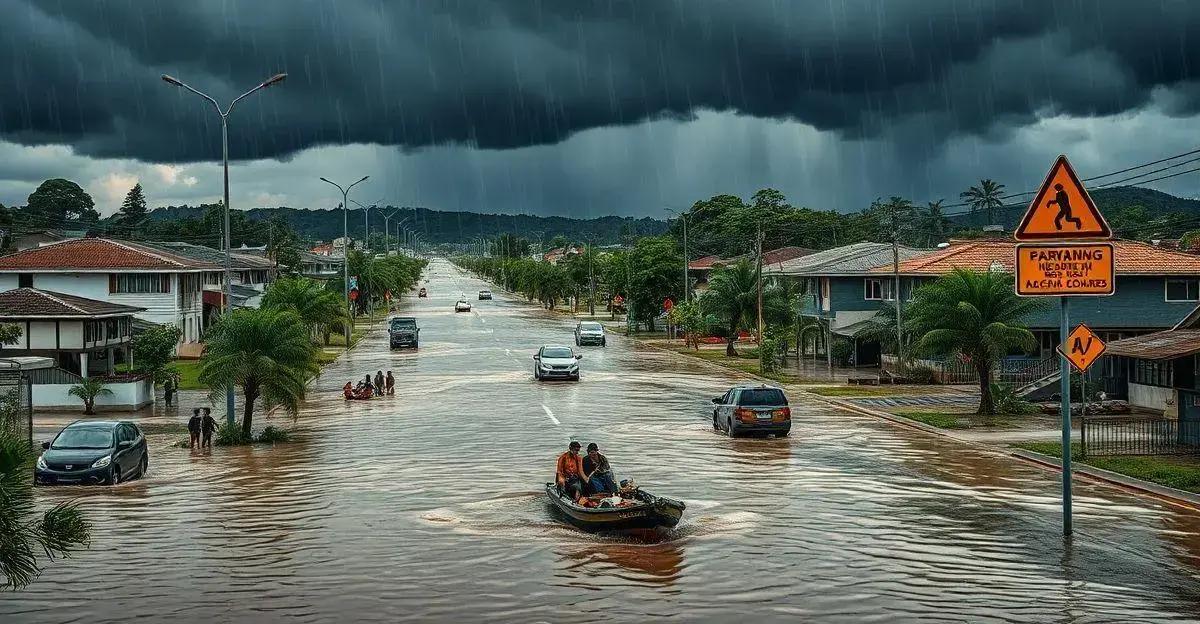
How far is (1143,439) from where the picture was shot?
104 feet

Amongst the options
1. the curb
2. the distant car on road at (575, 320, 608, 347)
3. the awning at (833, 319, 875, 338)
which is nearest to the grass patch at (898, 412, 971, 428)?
the curb

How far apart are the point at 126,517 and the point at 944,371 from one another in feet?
127

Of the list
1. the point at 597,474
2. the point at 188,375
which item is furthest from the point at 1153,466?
the point at 188,375

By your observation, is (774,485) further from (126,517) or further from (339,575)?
(126,517)

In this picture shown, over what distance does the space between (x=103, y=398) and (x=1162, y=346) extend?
34.0 metres

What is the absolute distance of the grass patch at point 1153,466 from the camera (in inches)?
964

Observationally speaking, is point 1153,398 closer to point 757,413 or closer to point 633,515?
point 757,413

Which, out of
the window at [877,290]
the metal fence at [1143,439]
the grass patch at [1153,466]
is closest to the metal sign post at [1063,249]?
the grass patch at [1153,466]

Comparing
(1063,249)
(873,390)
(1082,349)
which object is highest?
(1063,249)

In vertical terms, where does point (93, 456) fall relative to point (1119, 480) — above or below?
above

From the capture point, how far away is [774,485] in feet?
80.4

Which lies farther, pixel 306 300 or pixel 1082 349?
pixel 306 300

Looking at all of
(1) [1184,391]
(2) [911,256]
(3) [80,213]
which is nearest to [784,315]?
(2) [911,256]

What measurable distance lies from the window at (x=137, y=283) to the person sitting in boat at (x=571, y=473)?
1906 inches
